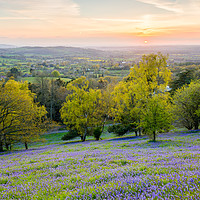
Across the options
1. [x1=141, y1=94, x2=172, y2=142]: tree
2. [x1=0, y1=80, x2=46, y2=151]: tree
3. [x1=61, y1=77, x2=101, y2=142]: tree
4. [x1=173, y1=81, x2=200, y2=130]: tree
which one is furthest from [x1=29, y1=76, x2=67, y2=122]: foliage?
[x1=141, y1=94, x2=172, y2=142]: tree

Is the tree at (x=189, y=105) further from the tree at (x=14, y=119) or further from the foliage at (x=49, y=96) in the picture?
the foliage at (x=49, y=96)

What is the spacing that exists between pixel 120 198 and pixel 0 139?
26466 mm

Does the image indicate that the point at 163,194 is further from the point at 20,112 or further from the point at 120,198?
the point at 20,112

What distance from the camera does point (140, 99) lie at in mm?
32812

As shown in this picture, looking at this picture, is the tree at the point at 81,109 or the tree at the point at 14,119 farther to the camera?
the tree at the point at 81,109

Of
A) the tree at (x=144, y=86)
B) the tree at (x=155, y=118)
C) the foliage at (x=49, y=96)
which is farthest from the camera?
the foliage at (x=49, y=96)

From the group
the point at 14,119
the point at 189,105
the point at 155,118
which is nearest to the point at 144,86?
the point at 189,105

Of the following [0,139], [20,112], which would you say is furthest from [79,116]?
[0,139]

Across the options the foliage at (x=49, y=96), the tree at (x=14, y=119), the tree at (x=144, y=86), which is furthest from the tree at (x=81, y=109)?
the foliage at (x=49, y=96)

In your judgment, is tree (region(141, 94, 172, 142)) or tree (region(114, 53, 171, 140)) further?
tree (region(114, 53, 171, 140))

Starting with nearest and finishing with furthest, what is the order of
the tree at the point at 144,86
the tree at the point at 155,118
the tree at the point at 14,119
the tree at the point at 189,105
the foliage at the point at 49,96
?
the tree at the point at 155,118, the tree at the point at 14,119, the tree at the point at 189,105, the tree at the point at 144,86, the foliage at the point at 49,96

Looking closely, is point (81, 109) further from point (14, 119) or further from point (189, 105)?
point (189, 105)

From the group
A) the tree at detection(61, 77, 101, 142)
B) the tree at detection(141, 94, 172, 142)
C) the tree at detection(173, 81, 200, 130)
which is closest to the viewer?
the tree at detection(141, 94, 172, 142)

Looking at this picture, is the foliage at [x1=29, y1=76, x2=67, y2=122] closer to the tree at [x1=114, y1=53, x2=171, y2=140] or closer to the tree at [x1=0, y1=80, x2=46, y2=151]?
the tree at [x1=0, y1=80, x2=46, y2=151]
